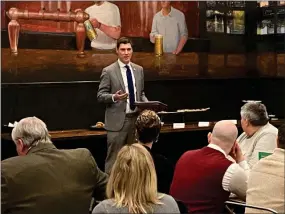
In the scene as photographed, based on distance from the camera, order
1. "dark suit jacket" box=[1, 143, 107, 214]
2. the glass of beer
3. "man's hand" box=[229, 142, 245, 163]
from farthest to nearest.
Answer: the glass of beer
"man's hand" box=[229, 142, 245, 163]
"dark suit jacket" box=[1, 143, 107, 214]

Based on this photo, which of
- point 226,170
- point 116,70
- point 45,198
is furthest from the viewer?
point 116,70

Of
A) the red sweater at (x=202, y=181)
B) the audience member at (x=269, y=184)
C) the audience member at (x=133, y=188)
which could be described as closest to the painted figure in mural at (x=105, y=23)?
the red sweater at (x=202, y=181)

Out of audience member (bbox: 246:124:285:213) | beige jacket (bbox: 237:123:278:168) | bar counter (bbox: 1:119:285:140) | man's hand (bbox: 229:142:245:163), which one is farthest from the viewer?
bar counter (bbox: 1:119:285:140)

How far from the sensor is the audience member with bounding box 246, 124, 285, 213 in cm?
305

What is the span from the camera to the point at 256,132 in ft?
14.8

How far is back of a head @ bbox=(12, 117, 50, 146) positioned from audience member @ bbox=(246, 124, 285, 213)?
109 centimetres

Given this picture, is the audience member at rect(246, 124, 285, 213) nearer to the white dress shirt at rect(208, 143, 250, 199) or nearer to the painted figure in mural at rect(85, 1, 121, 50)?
Answer: the white dress shirt at rect(208, 143, 250, 199)

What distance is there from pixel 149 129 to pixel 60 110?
3.02 m

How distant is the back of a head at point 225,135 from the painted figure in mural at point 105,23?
3.73 metres

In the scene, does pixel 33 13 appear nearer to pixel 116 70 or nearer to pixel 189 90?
pixel 116 70

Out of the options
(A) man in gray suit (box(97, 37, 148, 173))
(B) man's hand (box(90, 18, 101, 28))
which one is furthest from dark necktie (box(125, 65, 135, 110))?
(B) man's hand (box(90, 18, 101, 28))

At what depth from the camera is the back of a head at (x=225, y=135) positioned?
3496 mm

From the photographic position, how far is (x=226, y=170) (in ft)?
10.8

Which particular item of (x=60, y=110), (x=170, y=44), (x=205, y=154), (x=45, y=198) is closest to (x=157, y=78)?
(x=170, y=44)
